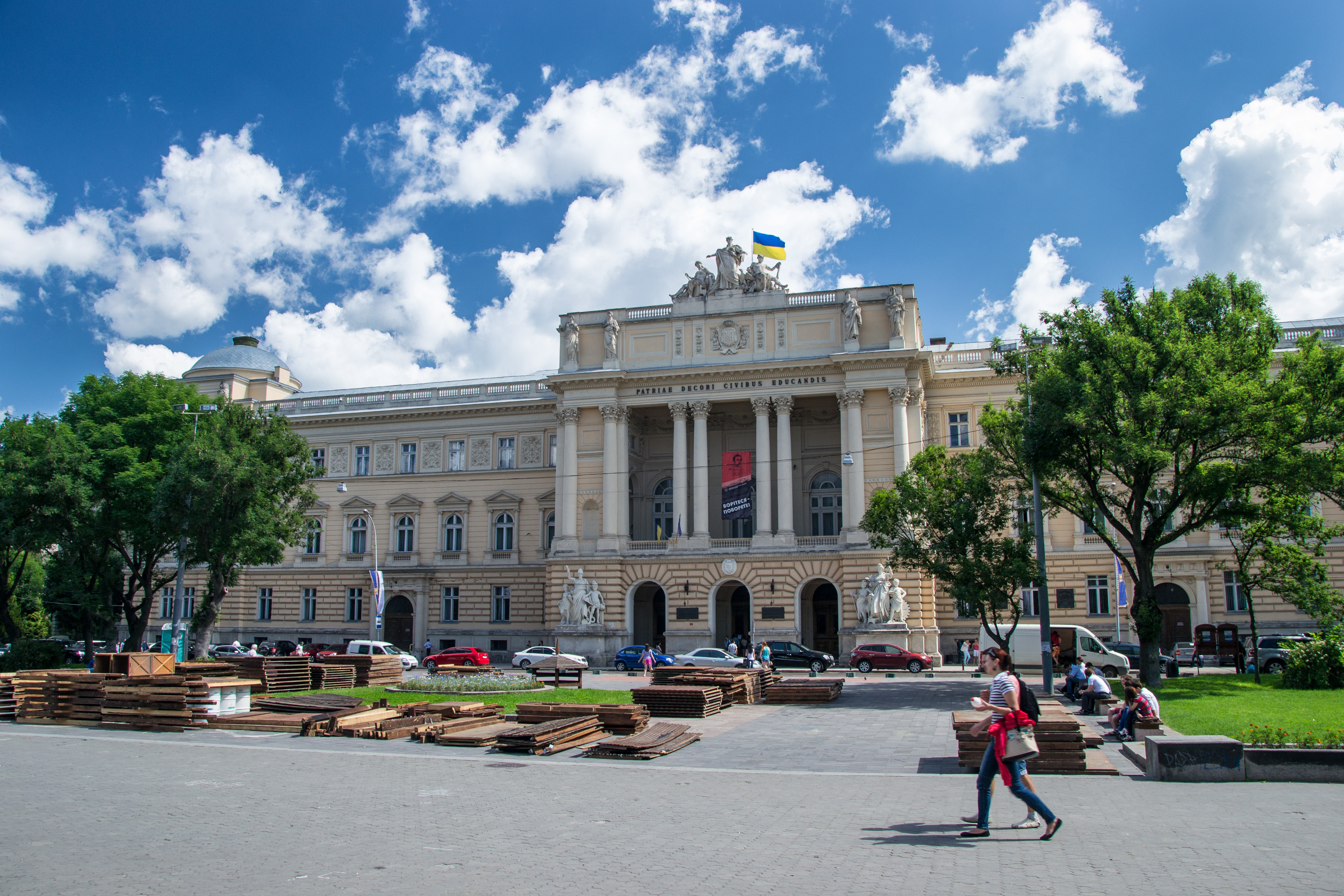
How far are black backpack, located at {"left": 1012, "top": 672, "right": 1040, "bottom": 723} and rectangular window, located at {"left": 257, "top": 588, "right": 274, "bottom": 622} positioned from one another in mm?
57378

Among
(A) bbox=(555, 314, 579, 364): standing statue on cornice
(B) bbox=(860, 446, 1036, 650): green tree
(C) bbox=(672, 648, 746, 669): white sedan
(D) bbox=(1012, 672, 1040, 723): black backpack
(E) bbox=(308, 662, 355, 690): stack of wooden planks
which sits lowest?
(C) bbox=(672, 648, 746, 669): white sedan

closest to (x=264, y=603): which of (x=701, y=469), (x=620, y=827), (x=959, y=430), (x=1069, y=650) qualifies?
(x=701, y=469)

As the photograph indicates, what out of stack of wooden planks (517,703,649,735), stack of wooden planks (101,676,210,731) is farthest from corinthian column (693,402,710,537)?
stack of wooden planks (101,676,210,731)

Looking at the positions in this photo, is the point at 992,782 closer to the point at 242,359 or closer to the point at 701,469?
the point at 701,469

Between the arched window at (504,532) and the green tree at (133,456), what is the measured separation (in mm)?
18666

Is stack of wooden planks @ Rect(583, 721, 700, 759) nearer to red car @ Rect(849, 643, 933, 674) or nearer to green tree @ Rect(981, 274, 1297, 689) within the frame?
green tree @ Rect(981, 274, 1297, 689)

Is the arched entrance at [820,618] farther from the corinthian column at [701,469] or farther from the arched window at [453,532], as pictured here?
the arched window at [453,532]

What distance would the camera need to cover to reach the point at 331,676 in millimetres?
31672

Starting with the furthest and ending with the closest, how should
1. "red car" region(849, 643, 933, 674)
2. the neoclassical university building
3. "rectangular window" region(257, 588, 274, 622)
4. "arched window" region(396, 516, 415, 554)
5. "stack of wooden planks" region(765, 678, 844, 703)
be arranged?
"rectangular window" region(257, 588, 274, 622) < "arched window" region(396, 516, 415, 554) < the neoclassical university building < "red car" region(849, 643, 933, 674) < "stack of wooden planks" region(765, 678, 844, 703)

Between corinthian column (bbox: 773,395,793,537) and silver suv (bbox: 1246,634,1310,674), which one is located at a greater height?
corinthian column (bbox: 773,395,793,537)

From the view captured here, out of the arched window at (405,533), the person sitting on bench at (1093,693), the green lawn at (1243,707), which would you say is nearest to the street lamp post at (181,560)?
the arched window at (405,533)

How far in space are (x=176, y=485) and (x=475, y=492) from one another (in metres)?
23.2

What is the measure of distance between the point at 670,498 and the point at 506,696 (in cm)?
2741

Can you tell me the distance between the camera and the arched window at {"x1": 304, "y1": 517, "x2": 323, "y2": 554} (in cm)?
5912
